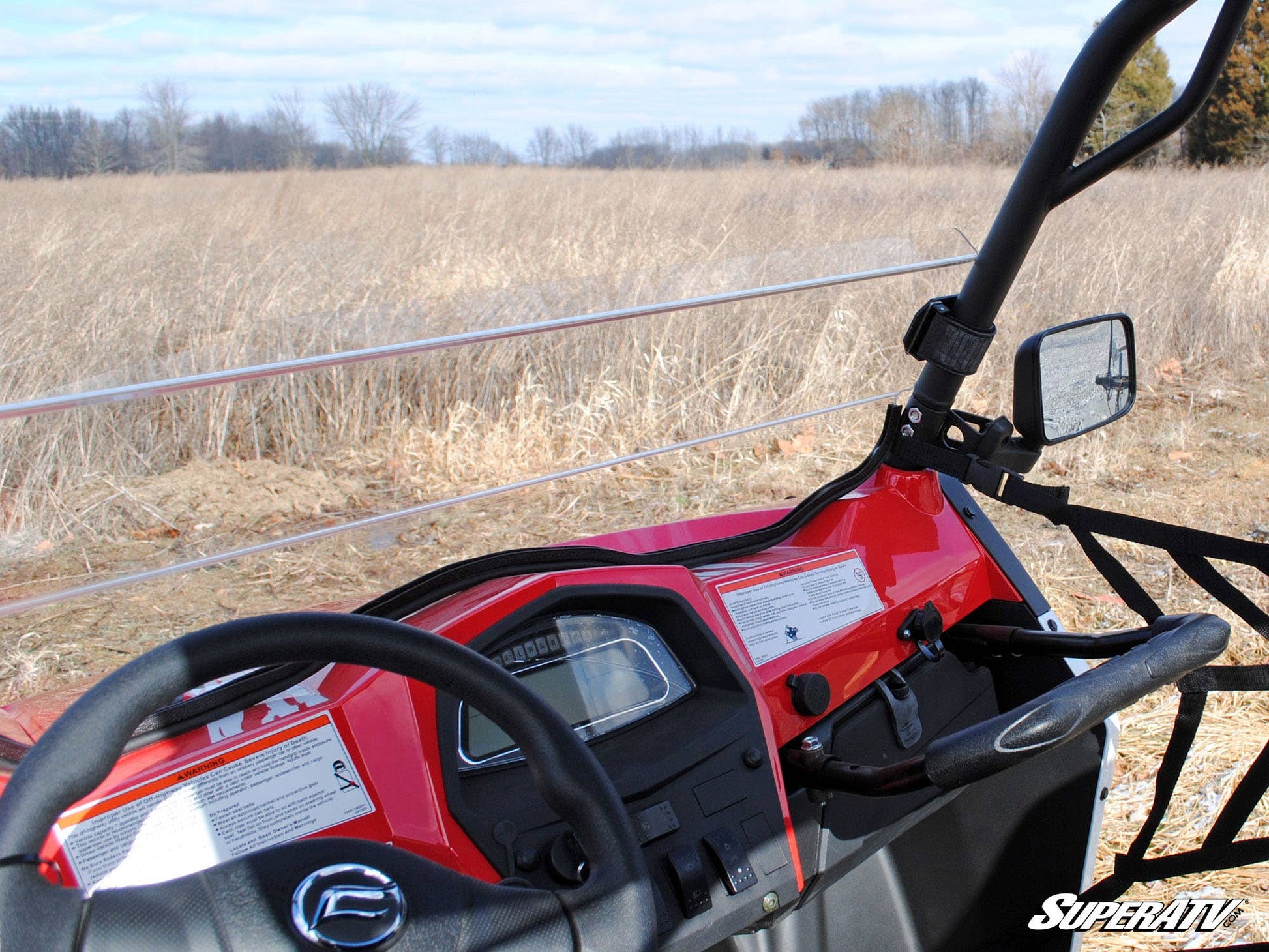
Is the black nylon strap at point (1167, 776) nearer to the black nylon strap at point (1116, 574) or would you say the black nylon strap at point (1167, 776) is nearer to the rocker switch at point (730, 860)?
the black nylon strap at point (1116, 574)

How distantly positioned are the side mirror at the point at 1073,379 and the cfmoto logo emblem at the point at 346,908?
3.70 ft

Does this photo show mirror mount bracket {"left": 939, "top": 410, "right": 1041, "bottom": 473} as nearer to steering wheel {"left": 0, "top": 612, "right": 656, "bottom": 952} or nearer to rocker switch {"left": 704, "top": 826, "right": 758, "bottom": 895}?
rocker switch {"left": 704, "top": 826, "right": 758, "bottom": 895}

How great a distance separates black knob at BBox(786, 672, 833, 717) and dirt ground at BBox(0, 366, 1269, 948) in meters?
1.10

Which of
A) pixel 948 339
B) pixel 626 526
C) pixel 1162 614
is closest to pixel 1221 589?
pixel 1162 614

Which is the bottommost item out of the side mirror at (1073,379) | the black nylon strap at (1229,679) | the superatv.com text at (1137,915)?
the superatv.com text at (1137,915)

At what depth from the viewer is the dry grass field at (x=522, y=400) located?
3.28 meters

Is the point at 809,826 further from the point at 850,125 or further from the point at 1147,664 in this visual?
the point at 850,125

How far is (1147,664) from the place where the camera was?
3.54 ft

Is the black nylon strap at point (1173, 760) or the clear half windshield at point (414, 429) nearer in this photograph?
the black nylon strap at point (1173, 760)

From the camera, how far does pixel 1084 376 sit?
1729mm

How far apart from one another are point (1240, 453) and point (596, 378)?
3.41 m

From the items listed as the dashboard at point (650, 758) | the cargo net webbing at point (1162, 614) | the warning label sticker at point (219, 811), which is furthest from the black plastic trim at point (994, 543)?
the warning label sticker at point (219, 811)

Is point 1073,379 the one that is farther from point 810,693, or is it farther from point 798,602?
point 810,693

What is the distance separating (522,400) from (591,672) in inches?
132
